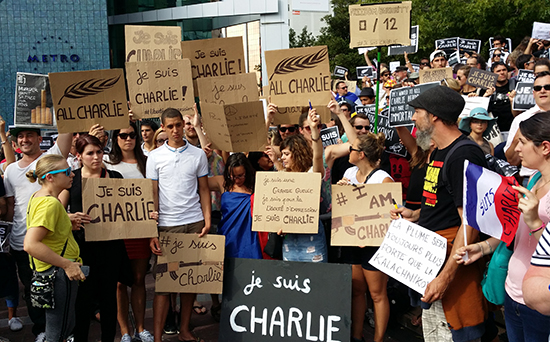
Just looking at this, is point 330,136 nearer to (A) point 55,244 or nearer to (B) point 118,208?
(B) point 118,208

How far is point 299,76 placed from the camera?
A: 5.35 metres

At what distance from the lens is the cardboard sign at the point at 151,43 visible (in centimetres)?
568

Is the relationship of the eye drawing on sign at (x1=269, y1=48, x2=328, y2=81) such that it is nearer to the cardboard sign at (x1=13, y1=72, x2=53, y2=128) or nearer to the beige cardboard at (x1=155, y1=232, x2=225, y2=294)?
the beige cardboard at (x1=155, y1=232, x2=225, y2=294)

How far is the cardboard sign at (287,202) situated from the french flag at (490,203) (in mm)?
1523

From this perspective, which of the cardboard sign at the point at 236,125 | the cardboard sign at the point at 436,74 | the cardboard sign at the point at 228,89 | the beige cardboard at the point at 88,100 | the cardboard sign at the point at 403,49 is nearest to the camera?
the beige cardboard at the point at 88,100

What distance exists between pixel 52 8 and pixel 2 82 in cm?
317

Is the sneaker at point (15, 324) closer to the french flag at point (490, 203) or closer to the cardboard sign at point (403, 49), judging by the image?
the french flag at point (490, 203)

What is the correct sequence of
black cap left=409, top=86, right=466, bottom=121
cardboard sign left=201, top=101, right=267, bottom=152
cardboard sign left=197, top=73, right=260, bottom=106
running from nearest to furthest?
black cap left=409, top=86, right=466, bottom=121 < cardboard sign left=201, top=101, right=267, bottom=152 < cardboard sign left=197, top=73, right=260, bottom=106

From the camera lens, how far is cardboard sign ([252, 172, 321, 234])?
4410mm

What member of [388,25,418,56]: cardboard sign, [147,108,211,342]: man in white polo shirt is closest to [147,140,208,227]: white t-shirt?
[147,108,211,342]: man in white polo shirt

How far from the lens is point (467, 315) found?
3488mm

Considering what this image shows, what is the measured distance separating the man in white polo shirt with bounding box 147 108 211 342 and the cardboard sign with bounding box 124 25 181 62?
3.98ft

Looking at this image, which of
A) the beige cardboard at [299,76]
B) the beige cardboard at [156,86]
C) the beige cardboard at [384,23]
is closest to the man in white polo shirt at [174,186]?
the beige cardboard at [156,86]

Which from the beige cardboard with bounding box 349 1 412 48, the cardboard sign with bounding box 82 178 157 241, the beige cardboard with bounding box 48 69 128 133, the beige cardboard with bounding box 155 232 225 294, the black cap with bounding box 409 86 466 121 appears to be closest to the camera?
the black cap with bounding box 409 86 466 121
